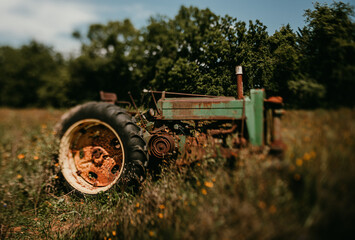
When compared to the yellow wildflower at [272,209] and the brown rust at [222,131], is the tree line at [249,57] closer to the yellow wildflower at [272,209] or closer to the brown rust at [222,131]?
the brown rust at [222,131]

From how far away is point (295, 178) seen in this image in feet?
7.10

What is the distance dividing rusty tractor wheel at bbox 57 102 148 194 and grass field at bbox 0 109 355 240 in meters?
0.30

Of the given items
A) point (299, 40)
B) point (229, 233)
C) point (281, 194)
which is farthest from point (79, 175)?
point (299, 40)

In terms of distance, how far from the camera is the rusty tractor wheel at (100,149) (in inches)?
135

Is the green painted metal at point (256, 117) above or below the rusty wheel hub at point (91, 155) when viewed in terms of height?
above

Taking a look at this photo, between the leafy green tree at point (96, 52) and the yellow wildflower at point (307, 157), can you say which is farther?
the leafy green tree at point (96, 52)

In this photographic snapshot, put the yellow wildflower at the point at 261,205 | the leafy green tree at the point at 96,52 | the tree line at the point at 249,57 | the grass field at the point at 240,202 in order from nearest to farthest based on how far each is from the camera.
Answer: the grass field at the point at 240,202 < the yellow wildflower at the point at 261,205 < the tree line at the point at 249,57 < the leafy green tree at the point at 96,52

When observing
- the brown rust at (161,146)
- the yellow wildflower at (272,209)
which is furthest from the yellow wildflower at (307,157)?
the brown rust at (161,146)

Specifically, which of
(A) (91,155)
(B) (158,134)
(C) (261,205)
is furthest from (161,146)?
(C) (261,205)

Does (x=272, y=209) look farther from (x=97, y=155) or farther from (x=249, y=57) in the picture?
(x=97, y=155)

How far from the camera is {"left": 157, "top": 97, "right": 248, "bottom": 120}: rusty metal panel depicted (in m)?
3.30

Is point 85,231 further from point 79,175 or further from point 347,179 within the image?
point 347,179

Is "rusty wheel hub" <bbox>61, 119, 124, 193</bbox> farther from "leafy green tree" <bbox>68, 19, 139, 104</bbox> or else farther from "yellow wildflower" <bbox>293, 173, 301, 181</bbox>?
"leafy green tree" <bbox>68, 19, 139, 104</bbox>

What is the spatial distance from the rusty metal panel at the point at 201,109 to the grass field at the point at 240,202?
69 centimetres
